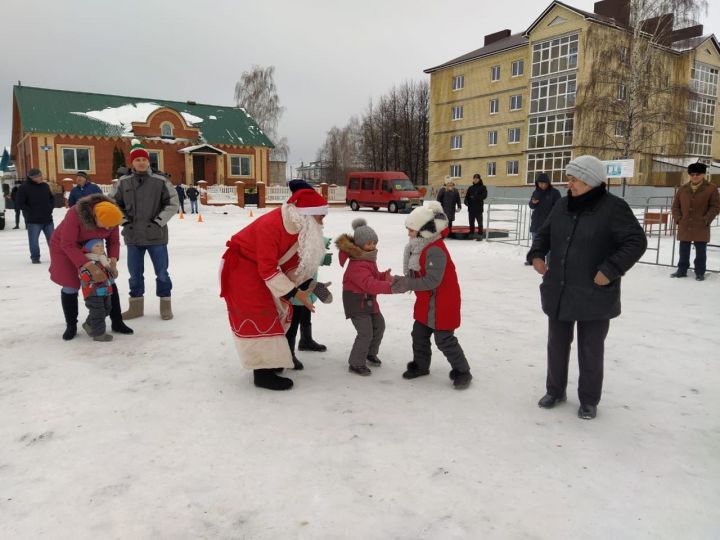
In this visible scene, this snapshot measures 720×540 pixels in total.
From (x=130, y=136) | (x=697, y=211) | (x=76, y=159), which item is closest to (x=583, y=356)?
(x=697, y=211)

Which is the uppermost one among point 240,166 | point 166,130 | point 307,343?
point 166,130

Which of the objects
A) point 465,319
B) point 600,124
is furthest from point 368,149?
point 465,319

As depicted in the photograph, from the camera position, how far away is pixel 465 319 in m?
5.96

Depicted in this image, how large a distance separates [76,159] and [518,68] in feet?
102

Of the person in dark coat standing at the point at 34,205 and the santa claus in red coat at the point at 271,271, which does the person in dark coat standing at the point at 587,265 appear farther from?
the person in dark coat standing at the point at 34,205

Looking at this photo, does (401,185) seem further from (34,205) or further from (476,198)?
(34,205)

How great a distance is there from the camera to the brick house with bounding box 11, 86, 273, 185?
3284 centimetres

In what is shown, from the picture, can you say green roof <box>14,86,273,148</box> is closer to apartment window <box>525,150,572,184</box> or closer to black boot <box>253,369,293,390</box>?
apartment window <box>525,150,572,184</box>

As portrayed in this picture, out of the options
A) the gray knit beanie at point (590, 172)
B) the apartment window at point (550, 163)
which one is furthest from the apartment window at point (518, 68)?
the gray knit beanie at point (590, 172)

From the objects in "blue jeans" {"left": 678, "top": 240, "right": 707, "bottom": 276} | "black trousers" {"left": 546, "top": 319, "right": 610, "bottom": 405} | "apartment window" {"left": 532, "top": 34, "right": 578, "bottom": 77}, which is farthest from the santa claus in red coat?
"apartment window" {"left": 532, "top": 34, "right": 578, "bottom": 77}

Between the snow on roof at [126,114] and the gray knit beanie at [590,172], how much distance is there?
3594cm

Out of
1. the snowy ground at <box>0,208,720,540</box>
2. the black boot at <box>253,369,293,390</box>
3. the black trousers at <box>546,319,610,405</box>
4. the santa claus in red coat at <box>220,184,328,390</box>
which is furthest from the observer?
the black boot at <box>253,369,293,390</box>

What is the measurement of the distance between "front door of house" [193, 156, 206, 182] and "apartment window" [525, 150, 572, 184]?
23152mm

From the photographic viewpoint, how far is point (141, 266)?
583cm
